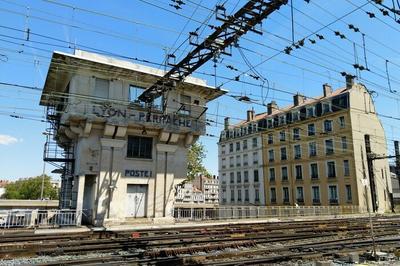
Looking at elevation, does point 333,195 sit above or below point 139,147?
below

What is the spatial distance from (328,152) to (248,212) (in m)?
21.9

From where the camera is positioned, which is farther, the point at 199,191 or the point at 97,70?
the point at 199,191

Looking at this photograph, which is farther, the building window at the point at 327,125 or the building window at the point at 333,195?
the building window at the point at 327,125

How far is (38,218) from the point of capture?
20.4 m

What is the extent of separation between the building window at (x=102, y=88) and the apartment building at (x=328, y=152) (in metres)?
31.8

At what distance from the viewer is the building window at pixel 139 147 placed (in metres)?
25.5

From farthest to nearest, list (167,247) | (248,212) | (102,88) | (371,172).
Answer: (371,172) → (248,212) → (102,88) → (167,247)

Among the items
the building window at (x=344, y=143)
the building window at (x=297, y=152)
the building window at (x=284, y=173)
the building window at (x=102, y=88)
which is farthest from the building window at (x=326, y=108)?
the building window at (x=102, y=88)

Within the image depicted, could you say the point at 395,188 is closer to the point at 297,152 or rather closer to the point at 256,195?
the point at 297,152

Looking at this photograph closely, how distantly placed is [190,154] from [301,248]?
35.8 meters

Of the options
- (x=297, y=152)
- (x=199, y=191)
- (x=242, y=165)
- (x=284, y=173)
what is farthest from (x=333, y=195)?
(x=199, y=191)


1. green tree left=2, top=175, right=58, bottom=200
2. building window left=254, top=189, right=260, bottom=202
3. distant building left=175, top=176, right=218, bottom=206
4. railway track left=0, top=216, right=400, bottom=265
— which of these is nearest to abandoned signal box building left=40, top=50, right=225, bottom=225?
railway track left=0, top=216, right=400, bottom=265

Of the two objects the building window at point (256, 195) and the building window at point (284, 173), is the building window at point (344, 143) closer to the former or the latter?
the building window at point (284, 173)

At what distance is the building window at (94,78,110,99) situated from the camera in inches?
971
